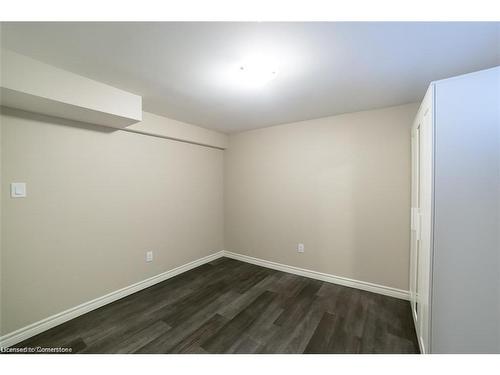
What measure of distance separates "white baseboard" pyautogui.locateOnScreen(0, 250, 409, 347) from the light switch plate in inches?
44.3

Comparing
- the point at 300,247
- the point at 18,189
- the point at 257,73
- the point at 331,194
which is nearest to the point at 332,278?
the point at 300,247

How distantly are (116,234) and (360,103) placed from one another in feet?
10.4

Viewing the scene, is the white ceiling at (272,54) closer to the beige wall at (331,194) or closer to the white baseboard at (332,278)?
the beige wall at (331,194)

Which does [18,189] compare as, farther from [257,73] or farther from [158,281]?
[257,73]

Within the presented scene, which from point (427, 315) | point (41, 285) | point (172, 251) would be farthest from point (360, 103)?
point (41, 285)

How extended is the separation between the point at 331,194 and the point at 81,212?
9.55ft

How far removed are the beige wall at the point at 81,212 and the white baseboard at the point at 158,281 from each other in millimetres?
62

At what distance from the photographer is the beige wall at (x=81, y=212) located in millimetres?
1621

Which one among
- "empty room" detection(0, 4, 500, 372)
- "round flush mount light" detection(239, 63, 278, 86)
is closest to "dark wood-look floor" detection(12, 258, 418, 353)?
"empty room" detection(0, 4, 500, 372)

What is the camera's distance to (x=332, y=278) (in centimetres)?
262

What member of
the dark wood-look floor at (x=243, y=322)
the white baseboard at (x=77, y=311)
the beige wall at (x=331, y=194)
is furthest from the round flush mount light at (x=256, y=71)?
the white baseboard at (x=77, y=311)

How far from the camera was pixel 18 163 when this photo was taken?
A: 1622 millimetres
